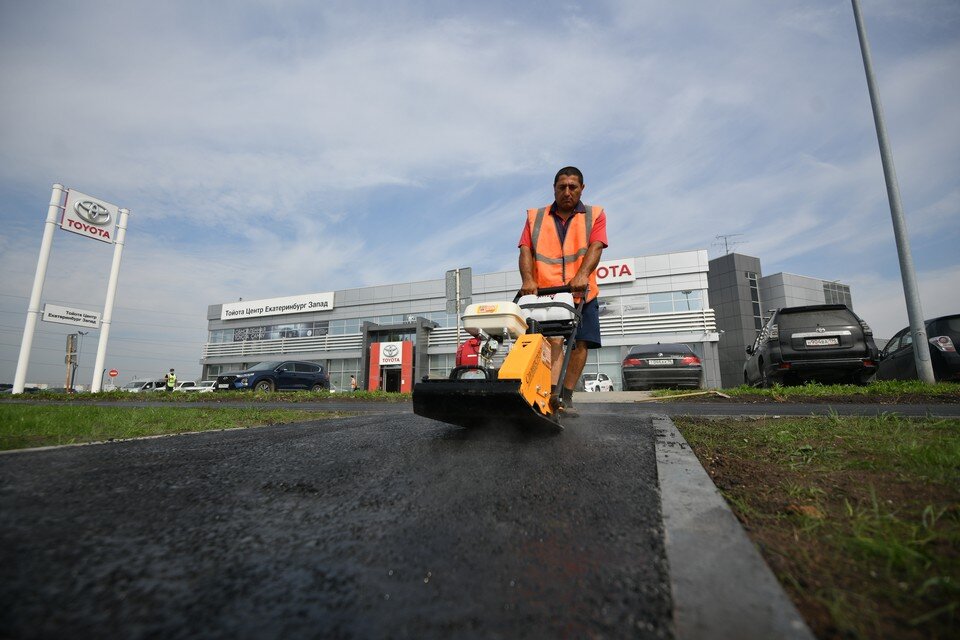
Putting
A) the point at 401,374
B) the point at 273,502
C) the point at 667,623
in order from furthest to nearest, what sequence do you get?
the point at 401,374, the point at 273,502, the point at 667,623

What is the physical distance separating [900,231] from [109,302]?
101 feet

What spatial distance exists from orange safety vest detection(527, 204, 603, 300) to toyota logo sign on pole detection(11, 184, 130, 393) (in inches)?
953

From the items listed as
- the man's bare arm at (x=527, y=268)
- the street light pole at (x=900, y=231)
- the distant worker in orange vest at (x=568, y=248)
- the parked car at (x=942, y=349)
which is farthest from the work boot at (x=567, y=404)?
the parked car at (x=942, y=349)

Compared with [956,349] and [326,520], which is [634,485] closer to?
[326,520]

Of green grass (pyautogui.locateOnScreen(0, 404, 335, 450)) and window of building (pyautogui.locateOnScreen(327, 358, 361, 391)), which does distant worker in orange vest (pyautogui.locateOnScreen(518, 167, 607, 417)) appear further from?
window of building (pyautogui.locateOnScreen(327, 358, 361, 391))

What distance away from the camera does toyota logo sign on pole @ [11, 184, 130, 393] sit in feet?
68.3

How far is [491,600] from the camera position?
0.99 m

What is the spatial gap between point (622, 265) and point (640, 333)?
4.97 m

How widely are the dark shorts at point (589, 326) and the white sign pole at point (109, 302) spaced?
24689 mm

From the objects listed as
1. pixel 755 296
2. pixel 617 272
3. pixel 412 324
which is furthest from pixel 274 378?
pixel 755 296

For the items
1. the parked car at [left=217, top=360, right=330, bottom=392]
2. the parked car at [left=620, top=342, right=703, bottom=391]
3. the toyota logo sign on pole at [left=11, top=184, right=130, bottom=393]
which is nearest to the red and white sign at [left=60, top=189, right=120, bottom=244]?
the toyota logo sign on pole at [left=11, top=184, right=130, bottom=393]

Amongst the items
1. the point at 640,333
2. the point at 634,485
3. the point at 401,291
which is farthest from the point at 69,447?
the point at 401,291

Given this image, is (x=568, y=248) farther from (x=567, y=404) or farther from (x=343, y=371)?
(x=343, y=371)

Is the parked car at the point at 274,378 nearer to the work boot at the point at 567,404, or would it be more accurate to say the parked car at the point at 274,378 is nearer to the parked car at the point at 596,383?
the parked car at the point at 596,383
